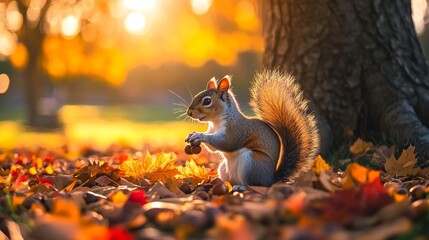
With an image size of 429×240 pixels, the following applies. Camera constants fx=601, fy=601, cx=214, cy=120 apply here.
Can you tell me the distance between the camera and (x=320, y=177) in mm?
2404

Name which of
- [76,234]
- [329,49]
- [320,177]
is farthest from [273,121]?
[76,234]

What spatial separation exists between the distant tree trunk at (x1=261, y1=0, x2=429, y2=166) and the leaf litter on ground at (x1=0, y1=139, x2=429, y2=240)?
4.41 ft

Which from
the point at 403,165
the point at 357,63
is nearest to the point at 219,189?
the point at 403,165

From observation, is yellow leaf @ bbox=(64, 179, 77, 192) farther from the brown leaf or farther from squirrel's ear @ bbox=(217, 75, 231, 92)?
the brown leaf

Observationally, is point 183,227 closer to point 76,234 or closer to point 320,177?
point 76,234

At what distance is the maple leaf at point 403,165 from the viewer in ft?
11.1

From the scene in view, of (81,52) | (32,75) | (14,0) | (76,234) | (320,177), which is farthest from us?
(81,52)

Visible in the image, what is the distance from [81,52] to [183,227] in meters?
20.4

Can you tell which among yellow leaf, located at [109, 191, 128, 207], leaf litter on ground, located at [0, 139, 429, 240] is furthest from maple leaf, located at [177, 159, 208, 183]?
yellow leaf, located at [109, 191, 128, 207]

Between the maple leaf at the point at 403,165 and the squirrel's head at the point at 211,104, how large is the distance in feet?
3.29

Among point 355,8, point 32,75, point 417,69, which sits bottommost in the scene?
point 32,75

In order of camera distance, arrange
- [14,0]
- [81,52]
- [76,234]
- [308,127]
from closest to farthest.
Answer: [76,234], [308,127], [14,0], [81,52]

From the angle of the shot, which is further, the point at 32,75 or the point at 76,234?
the point at 32,75

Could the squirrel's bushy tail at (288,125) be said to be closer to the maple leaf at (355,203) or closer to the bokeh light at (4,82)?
the maple leaf at (355,203)
